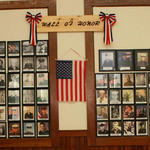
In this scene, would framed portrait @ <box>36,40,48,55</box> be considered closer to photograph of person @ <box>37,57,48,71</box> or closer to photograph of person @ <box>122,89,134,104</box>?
photograph of person @ <box>37,57,48,71</box>

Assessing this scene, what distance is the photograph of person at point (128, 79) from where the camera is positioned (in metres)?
3.49

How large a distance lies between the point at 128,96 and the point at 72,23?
1.64 m

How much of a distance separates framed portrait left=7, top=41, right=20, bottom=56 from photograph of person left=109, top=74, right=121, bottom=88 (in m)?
1.73

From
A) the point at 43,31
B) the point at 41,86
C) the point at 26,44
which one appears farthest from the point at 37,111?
the point at 43,31

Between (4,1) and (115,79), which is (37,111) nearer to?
(115,79)

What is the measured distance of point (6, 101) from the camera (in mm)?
3484

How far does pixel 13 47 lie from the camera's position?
3.51 metres

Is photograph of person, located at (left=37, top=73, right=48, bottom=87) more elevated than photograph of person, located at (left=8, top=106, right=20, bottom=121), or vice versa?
photograph of person, located at (left=37, top=73, right=48, bottom=87)

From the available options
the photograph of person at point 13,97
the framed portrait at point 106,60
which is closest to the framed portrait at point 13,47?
the photograph of person at point 13,97

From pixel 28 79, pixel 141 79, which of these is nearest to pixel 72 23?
pixel 28 79

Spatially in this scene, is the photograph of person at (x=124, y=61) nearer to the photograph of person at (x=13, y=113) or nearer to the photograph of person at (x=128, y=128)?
the photograph of person at (x=128, y=128)

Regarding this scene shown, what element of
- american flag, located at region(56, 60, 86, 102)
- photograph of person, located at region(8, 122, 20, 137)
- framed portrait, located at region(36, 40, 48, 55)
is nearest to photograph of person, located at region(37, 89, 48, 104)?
american flag, located at region(56, 60, 86, 102)

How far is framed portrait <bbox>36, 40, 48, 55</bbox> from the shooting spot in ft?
11.5

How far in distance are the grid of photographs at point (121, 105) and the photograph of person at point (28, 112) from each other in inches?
45.5
